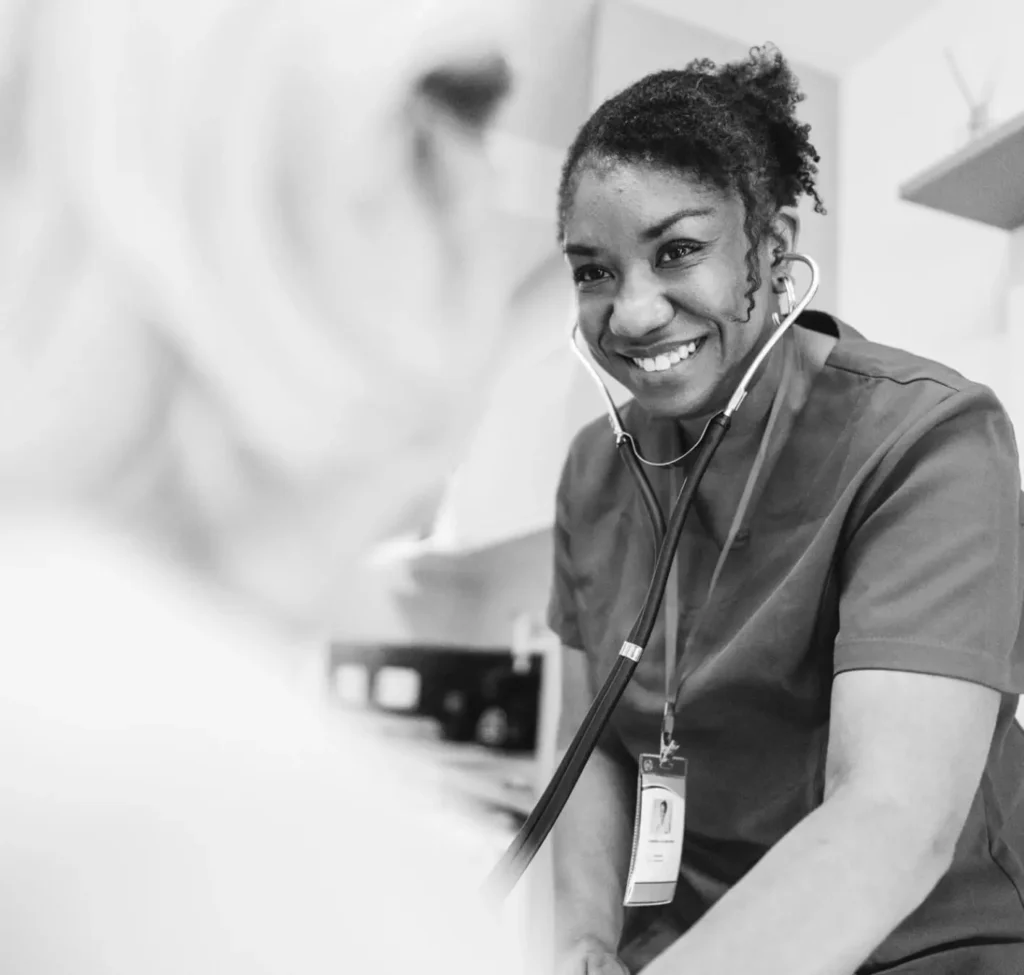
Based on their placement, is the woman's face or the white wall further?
the white wall

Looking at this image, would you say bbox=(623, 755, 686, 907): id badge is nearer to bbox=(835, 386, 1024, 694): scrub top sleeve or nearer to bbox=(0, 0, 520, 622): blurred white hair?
bbox=(835, 386, 1024, 694): scrub top sleeve

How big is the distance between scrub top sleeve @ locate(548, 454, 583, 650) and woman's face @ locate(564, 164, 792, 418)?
0.81 feet

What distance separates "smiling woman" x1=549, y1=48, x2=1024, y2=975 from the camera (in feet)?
1.90

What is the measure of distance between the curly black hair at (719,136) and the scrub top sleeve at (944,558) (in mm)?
184

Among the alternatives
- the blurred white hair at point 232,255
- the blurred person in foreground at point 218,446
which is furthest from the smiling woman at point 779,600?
the blurred white hair at point 232,255

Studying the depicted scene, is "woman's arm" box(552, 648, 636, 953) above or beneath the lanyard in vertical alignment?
beneath

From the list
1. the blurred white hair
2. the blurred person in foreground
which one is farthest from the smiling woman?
the blurred white hair

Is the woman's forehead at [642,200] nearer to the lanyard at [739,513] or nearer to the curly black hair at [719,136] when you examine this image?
the curly black hair at [719,136]

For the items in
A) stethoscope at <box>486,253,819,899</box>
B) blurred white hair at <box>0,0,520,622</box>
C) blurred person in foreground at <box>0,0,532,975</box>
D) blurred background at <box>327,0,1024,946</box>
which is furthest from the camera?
blurred background at <box>327,0,1024,946</box>

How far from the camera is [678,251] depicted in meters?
0.74

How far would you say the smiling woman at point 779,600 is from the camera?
580 millimetres

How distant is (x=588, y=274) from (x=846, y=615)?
1.10 ft

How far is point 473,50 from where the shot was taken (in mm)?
1279

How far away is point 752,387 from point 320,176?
23.2 inches
